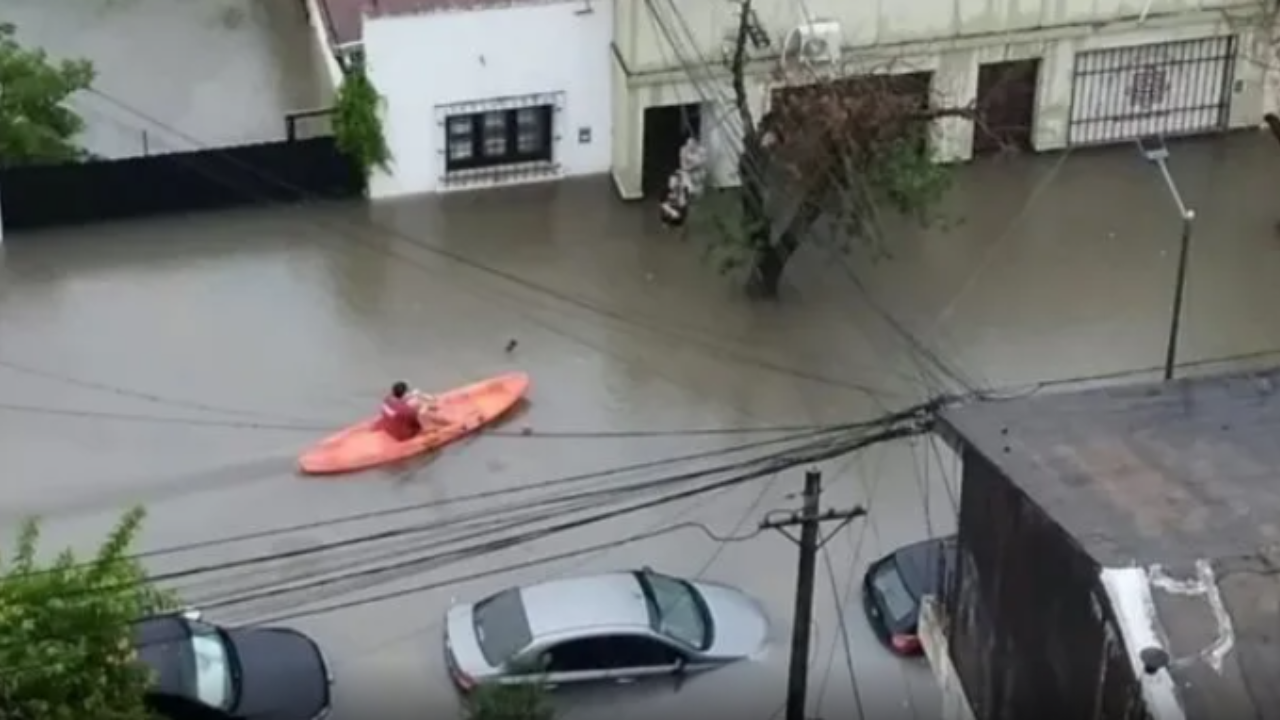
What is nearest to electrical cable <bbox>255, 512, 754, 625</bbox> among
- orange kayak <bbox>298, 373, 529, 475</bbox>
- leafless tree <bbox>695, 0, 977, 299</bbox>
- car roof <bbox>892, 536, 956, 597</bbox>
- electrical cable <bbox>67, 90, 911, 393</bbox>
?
car roof <bbox>892, 536, 956, 597</bbox>

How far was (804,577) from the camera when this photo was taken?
2353cm

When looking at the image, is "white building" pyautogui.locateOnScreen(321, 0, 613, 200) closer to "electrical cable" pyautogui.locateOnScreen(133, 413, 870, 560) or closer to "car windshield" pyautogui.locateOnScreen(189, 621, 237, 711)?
"electrical cable" pyautogui.locateOnScreen(133, 413, 870, 560)

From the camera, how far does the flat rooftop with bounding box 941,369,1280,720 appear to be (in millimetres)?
17547

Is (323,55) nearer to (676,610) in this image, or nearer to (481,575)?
(481,575)

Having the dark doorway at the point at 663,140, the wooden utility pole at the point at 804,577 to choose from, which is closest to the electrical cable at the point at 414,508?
the wooden utility pole at the point at 804,577

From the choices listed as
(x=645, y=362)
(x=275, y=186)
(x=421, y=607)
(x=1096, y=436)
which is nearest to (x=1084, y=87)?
(x=645, y=362)

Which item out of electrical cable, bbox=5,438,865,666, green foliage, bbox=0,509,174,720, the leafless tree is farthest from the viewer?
the leafless tree

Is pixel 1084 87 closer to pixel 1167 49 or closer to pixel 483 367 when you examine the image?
pixel 1167 49

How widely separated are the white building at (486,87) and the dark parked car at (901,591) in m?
8.80

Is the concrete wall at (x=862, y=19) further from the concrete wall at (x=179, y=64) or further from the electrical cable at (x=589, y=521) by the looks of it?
the electrical cable at (x=589, y=521)

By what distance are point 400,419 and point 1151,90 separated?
432 inches

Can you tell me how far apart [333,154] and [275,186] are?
771 millimetres

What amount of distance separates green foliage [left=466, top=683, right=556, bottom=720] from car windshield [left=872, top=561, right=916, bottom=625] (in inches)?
146

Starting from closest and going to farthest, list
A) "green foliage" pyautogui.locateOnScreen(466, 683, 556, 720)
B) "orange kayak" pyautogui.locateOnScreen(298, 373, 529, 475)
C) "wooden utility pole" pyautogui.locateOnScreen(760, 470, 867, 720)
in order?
"wooden utility pole" pyautogui.locateOnScreen(760, 470, 867, 720) → "green foliage" pyautogui.locateOnScreen(466, 683, 556, 720) → "orange kayak" pyautogui.locateOnScreen(298, 373, 529, 475)
